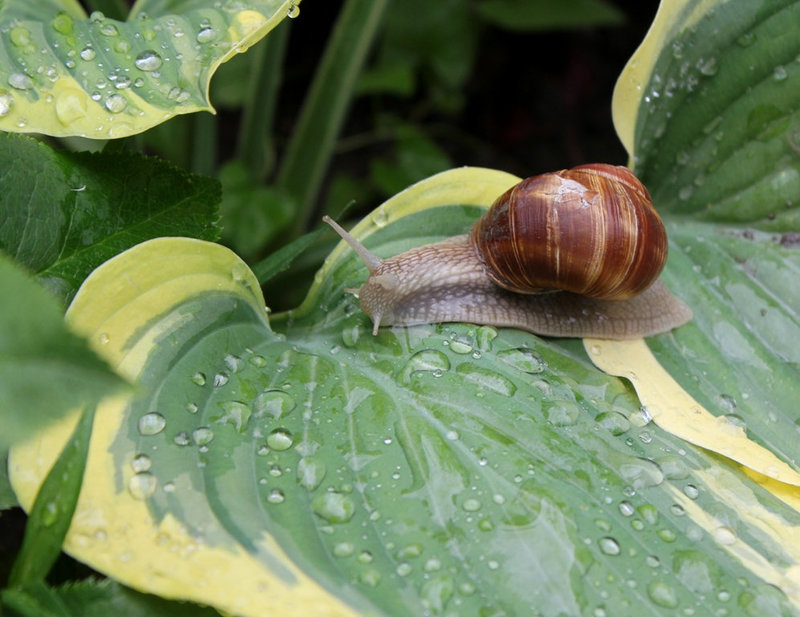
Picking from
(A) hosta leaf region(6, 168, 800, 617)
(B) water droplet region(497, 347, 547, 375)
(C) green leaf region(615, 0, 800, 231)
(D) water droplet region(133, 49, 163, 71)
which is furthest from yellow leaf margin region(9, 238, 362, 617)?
(C) green leaf region(615, 0, 800, 231)

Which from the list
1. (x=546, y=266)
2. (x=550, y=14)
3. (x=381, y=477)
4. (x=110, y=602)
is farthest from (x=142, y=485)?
(x=550, y=14)

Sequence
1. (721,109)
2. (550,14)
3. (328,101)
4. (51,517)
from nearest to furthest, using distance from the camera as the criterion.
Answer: (51,517) < (721,109) < (328,101) < (550,14)

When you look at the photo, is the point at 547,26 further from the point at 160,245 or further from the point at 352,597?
the point at 352,597

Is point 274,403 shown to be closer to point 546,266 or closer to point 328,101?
point 546,266

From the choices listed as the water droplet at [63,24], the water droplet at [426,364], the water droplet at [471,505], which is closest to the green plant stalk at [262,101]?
the water droplet at [63,24]

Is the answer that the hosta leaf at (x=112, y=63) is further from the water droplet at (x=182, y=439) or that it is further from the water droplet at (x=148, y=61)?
the water droplet at (x=182, y=439)

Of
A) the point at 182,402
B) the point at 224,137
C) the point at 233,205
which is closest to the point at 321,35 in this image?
the point at 224,137

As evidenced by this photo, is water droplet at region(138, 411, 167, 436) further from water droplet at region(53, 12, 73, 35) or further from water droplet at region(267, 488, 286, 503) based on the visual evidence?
water droplet at region(53, 12, 73, 35)

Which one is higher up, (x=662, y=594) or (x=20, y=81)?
(x=20, y=81)
